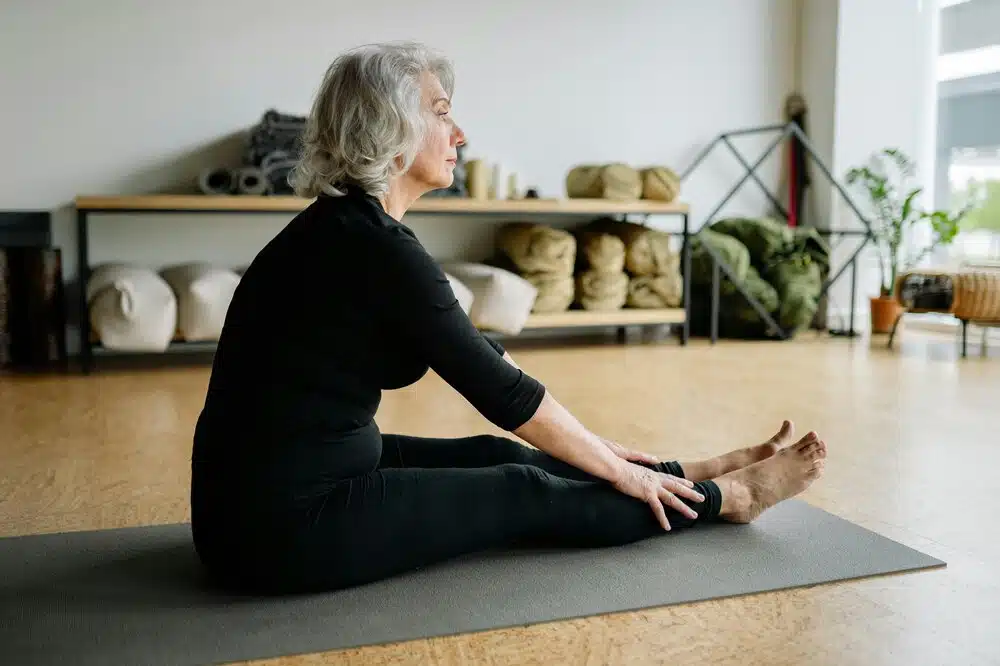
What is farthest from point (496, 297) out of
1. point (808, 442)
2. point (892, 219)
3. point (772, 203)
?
point (808, 442)

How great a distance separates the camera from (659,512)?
188cm

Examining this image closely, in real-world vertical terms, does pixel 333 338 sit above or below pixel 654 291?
above

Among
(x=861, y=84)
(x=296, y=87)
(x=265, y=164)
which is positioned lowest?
(x=265, y=164)

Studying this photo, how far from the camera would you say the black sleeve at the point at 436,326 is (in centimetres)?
162

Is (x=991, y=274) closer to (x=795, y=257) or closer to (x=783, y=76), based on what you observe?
(x=795, y=257)

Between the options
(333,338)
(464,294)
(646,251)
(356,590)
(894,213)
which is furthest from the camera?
(894,213)

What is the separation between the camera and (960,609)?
1.71 metres

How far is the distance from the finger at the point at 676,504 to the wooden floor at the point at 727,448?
229 millimetres

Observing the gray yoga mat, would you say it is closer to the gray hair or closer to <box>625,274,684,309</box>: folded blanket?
the gray hair

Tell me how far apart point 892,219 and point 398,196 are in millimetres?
4768

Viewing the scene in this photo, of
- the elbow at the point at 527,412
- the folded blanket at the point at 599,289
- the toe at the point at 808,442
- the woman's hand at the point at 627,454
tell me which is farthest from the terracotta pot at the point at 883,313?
the elbow at the point at 527,412

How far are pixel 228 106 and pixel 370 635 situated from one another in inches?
153

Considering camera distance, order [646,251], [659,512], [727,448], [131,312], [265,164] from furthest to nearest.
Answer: [646,251] < [265,164] < [131,312] < [727,448] < [659,512]

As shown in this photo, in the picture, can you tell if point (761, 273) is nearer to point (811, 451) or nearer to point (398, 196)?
point (811, 451)
